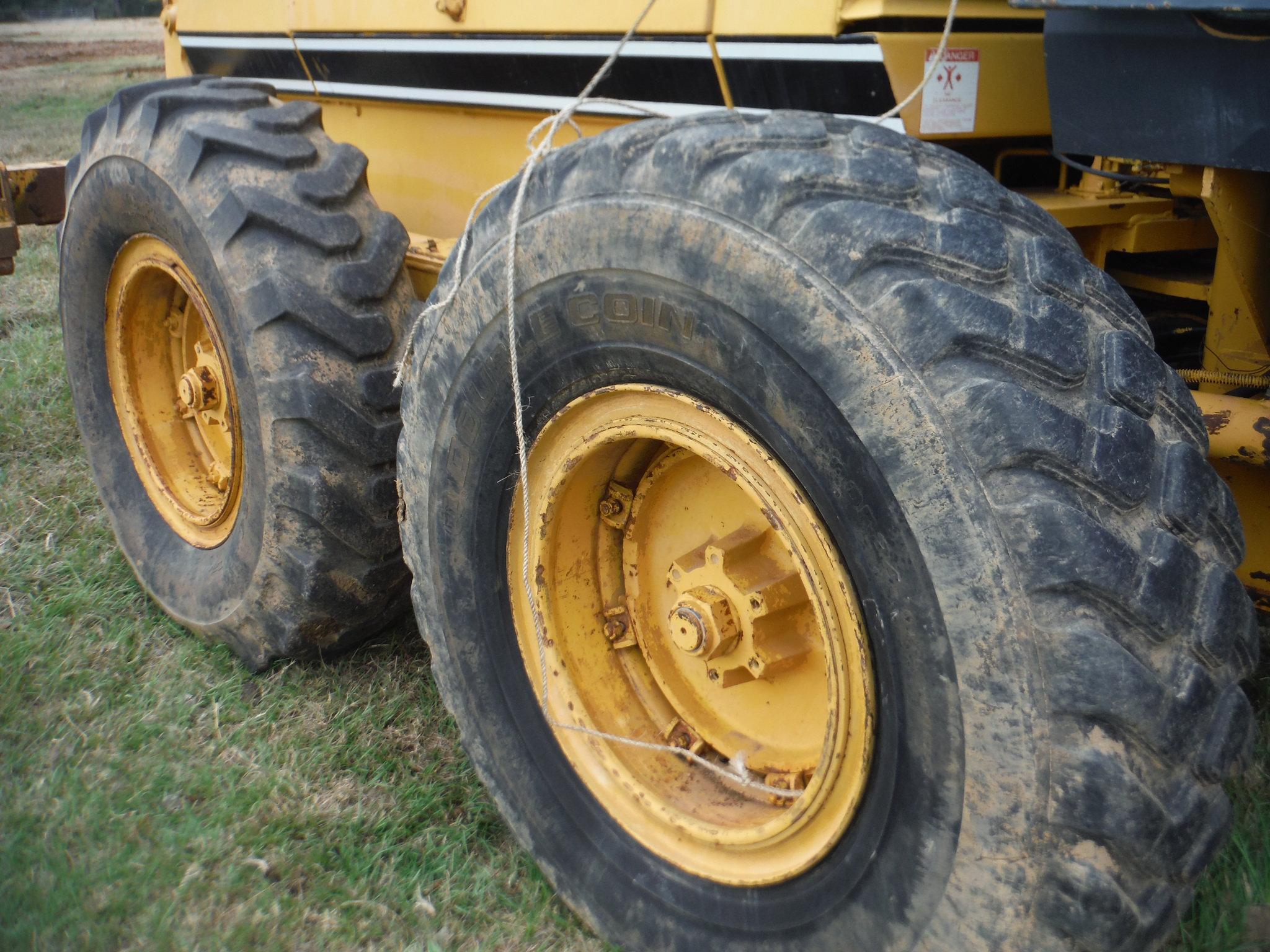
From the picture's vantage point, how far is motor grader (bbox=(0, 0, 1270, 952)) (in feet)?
4.47

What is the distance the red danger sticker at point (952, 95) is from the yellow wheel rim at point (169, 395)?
1951 millimetres

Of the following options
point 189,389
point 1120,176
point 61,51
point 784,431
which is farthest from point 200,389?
point 61,51

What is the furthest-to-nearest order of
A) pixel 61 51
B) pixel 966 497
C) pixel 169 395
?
pixel 61 51 → pixel 169 395 → pixel 966 497

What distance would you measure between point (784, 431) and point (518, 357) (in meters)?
0.54

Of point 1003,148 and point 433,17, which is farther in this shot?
point 433,17

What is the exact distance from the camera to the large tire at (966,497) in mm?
1331

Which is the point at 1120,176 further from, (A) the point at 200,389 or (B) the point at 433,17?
(A) the point at 200,389

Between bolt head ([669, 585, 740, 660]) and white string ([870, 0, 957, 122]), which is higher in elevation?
white string ([870, 0, 957, 122])

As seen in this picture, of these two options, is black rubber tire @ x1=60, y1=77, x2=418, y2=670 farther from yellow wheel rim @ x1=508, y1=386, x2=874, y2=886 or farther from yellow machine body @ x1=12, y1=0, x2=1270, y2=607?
yellow wheel rim @ x1=508, y1=386, x2=874, y2=886

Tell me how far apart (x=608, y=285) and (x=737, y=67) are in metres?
0.60

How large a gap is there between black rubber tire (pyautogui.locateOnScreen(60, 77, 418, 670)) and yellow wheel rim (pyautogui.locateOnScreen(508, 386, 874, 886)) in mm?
690

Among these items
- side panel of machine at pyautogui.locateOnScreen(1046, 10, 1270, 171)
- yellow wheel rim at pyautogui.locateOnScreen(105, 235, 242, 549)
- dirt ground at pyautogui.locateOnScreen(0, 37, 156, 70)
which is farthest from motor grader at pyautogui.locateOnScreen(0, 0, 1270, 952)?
dirt ground at pyautogui.locateOnScreen(0, 37, 156, 70)

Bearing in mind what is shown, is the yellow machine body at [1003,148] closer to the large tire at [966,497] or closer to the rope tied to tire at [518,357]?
the rope tied to tire at [518,357]

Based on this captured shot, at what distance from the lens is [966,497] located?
4.40 ft
